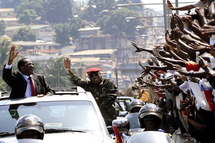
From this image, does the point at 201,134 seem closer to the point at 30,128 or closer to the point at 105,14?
the point at 30,128

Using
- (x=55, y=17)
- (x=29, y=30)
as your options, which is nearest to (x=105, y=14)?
(x=55, y=17)

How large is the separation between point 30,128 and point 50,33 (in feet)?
584

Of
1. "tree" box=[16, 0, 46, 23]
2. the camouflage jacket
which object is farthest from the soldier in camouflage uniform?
"tree" box=[16, 0, 46, 23]

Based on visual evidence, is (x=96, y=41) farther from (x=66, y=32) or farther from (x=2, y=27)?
(x=2, y=27)

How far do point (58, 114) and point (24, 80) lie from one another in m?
1.92

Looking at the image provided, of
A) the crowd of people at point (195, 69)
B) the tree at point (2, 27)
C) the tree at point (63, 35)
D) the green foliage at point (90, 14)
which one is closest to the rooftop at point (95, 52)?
the tree at point (63, 35)

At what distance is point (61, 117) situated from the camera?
208 inches

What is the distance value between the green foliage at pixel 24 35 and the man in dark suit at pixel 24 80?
15940 cm

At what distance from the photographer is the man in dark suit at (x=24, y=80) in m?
6.88

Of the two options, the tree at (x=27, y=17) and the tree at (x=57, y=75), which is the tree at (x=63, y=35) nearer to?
the tree at (x=27, y=17)

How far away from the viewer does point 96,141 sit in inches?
182

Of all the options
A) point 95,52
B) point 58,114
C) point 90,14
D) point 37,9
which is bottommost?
point 95,52

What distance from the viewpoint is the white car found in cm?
489

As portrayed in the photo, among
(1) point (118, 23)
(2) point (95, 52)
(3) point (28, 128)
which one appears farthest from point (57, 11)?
(3) point (28, 128)
